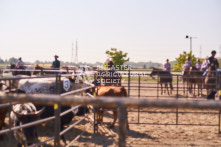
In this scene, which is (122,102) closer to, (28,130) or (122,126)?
(122,126)

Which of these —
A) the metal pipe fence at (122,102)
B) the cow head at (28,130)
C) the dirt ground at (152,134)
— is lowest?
the dirt ground at (152,134)

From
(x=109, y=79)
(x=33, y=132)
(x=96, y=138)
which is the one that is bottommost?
(x=96, y=138)

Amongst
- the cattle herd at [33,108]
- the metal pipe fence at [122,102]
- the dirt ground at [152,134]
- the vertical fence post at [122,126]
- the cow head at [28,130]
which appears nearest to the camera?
the metal pipe fence at [122,102]

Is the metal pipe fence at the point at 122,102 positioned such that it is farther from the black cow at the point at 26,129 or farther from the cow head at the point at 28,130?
the cow head at the point at 28,130

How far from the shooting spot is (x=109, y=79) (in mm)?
9477

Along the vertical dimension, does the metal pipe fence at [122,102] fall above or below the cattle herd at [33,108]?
above

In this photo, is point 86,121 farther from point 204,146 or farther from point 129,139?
point 204,146

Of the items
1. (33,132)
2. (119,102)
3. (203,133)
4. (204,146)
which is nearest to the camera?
(119,102)

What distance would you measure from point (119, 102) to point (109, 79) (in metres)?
8.23

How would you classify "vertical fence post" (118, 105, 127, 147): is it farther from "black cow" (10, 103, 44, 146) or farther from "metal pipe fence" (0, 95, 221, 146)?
"black cow" (10, 103, 44, 146)

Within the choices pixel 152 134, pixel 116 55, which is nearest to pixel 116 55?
pixel 116 55

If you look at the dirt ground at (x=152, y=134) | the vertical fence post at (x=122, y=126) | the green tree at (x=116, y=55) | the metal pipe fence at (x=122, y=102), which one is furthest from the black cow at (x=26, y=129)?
the green tree at (x=116, y=55)

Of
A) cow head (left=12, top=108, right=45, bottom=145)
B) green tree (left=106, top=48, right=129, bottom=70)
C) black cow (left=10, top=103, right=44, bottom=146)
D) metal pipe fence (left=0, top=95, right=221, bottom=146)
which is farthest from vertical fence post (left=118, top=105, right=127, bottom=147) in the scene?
green tree (left=106, top=48, right=129, bottom=70)

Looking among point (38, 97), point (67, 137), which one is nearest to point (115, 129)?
point (67, 137)
